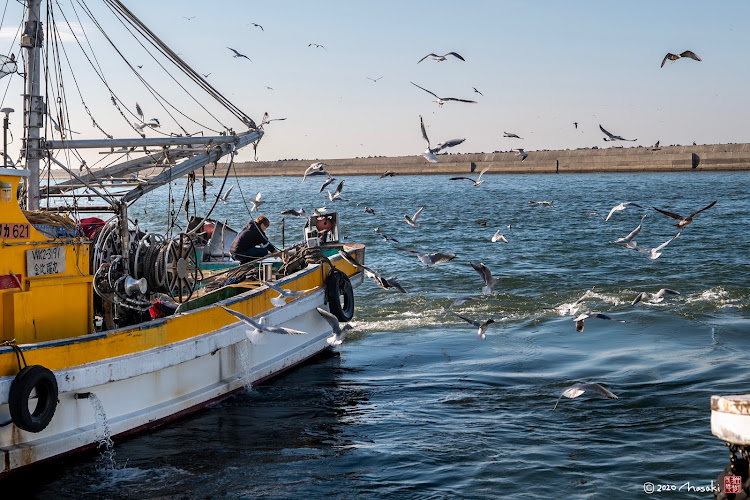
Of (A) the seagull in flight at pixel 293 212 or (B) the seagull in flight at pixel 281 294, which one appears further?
(A) the seagull in flight at pixel 293 212

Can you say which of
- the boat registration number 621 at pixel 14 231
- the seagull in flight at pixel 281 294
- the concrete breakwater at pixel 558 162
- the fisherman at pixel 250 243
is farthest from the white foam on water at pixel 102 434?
the concrete breakwater at pixel 558 162

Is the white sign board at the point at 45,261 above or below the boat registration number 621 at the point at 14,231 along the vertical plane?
below

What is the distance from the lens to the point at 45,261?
8656 millimetres

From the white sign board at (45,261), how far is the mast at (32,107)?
1.82 meters

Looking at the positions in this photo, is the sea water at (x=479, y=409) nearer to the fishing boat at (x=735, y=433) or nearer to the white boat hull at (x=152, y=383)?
the white boat hull at (x=152, y=383)

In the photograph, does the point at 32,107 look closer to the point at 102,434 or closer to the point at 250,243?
the point at 102,434

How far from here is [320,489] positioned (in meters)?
8.16

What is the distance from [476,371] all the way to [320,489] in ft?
14.2

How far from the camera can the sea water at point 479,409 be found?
823 centimetres

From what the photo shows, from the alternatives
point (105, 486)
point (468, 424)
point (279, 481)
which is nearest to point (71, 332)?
point (105, 486)

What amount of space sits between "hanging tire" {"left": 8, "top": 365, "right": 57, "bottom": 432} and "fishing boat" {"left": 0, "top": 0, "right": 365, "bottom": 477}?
0.01m

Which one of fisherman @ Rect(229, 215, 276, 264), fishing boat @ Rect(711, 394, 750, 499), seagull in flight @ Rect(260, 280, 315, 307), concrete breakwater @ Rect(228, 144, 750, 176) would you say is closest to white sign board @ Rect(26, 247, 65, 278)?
seagull in flight @ Rect(260, 280, 315, 307)

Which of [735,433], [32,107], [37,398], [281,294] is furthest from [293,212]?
[735,433]

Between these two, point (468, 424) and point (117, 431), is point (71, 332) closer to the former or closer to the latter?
point (117, 431)
